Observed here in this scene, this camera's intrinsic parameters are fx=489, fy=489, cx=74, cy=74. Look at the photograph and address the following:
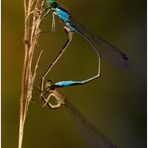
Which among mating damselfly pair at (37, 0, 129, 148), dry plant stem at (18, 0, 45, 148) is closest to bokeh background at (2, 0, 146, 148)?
mating damselfly pair at (37, 0, 129, 148)

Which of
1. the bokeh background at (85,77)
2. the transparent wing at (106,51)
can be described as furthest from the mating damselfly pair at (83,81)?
the bokeh background at (85,77)

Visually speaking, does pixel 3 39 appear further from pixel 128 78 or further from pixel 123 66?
pixel 128 78

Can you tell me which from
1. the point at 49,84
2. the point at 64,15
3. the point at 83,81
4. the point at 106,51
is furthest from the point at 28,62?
the point at 106,51

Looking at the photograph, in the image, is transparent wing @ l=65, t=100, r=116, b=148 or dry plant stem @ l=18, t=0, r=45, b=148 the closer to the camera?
dry plant stem @ l=18, t=0, r=45, b=148

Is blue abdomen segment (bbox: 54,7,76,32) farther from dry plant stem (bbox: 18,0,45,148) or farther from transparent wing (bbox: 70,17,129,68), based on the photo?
dry plant stem (bbox: 18,0,45,148)

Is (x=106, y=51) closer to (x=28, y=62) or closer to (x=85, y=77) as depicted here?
(x=85, y=77)

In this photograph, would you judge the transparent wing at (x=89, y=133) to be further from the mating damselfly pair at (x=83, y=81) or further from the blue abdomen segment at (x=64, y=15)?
the blue abdomen segment at (x=64, y=15)
